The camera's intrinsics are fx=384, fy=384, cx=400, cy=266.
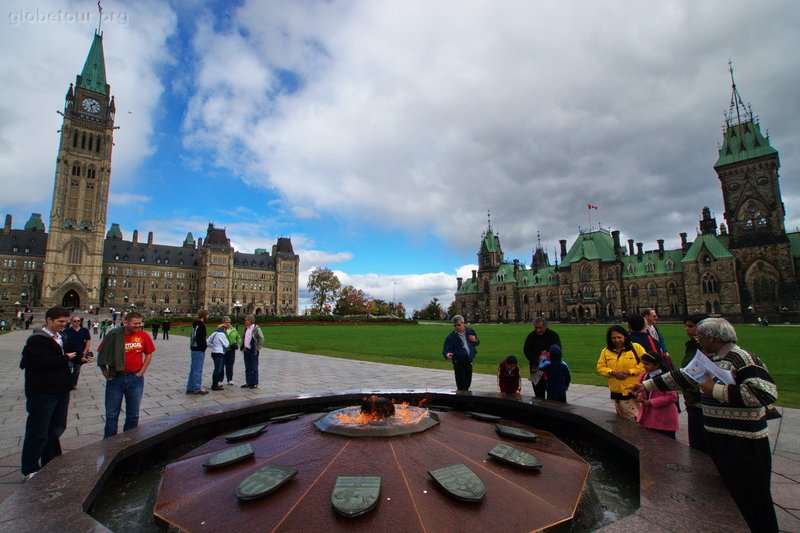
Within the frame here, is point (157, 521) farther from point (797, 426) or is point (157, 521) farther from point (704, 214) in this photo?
point (704, 214)

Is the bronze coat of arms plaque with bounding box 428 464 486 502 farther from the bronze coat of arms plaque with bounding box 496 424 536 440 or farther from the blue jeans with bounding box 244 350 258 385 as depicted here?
the blue jeans with bounding box 244 350 258 385

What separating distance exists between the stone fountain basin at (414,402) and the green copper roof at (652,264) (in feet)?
266

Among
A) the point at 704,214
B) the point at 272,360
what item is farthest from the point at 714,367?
the point at 704,214

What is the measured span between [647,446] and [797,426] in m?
4.97

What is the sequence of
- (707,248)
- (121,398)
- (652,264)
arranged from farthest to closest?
1. (652,264)
2. (707,248)
3. (121,398)

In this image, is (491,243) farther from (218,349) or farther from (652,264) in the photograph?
(218,349)

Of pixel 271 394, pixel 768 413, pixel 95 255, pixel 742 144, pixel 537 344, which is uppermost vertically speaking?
pixel 742 144

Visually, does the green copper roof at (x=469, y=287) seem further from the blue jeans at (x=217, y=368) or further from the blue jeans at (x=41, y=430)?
the blue jeans at (x=41, y=430)

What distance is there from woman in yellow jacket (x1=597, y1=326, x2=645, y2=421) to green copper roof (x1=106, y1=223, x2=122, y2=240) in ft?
429

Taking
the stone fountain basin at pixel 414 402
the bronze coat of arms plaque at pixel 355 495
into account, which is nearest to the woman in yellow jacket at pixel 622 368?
the stone fountain basin at pixel 414 402

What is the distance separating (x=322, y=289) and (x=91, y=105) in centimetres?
6437

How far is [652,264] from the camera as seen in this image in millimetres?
73875

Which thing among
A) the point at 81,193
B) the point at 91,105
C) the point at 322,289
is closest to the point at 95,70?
the point at 91,105

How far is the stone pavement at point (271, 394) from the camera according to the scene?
14.9 feet
